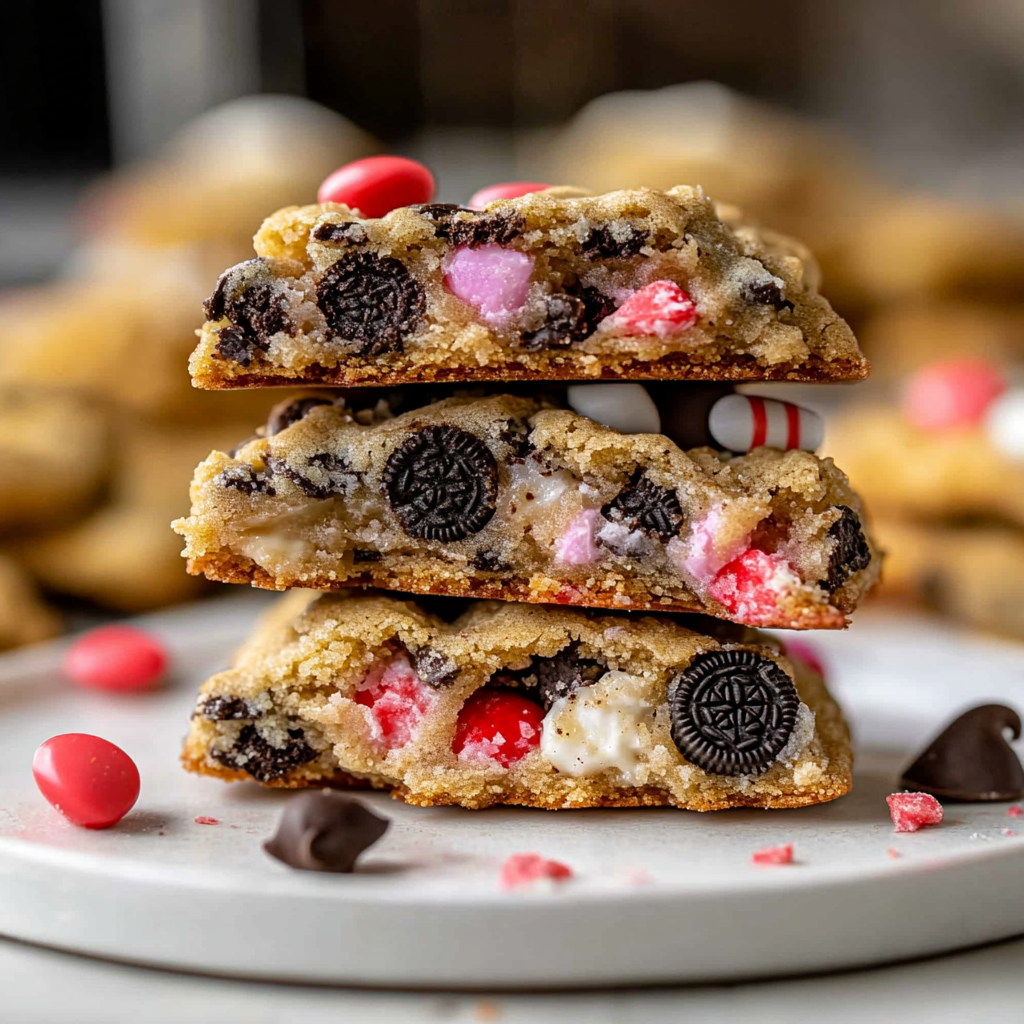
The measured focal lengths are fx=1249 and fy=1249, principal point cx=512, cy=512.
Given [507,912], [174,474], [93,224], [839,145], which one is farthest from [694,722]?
[93,224]

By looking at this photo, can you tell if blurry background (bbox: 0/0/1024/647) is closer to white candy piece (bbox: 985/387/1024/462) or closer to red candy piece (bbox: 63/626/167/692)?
white candy piece (bbox: 985/387/1024/462)

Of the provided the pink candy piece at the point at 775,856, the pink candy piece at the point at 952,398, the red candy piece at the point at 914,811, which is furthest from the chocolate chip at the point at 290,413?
the pink candy piece at the point at 952,398

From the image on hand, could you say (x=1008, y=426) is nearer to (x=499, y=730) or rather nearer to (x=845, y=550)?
(x=845, y=550)

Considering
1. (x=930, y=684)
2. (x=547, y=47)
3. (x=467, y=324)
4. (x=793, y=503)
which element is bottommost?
(x=930, y=684)

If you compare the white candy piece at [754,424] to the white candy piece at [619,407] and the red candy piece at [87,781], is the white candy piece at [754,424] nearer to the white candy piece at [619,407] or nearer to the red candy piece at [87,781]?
the white candy piece at [619,407]

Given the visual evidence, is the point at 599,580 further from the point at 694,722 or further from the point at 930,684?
the point at 930,684

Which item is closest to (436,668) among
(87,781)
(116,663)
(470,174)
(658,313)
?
(87,781)

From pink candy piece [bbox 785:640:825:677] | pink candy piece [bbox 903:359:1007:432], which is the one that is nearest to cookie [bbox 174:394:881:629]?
pink candy piece [bbox 785:640:825:677]
